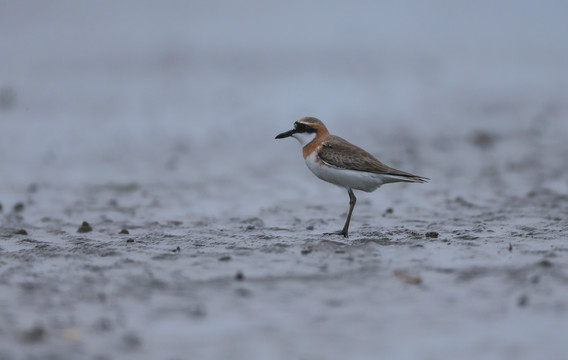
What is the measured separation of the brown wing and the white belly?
6cm

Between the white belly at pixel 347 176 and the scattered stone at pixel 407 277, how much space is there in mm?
2448

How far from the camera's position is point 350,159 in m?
7.53

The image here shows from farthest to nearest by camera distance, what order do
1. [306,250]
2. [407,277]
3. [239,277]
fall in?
[306,250], [239,277], [407,277]

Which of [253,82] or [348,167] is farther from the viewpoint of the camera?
[253,82]

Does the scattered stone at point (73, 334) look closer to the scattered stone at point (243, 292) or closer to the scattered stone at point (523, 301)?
the scattered stone at point (243, 292)

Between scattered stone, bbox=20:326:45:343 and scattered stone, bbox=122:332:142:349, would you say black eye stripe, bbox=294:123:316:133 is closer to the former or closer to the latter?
scattered stone, bbox=122:332:142:349

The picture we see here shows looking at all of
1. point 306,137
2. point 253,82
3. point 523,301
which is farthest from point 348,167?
point 253,82

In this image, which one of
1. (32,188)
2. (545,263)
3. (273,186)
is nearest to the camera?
(545,263)

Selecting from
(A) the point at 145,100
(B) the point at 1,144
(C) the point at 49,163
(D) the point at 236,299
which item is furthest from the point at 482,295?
(A) the point at 145,100

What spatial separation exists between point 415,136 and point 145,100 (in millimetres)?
6773

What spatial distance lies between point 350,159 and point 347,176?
19 cm

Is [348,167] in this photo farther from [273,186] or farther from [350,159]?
[273,186]

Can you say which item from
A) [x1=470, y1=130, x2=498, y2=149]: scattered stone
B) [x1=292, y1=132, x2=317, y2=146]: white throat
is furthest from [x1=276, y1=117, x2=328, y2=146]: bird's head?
[x1=470, y1=130, x2=498, y2=149]: scattered stone

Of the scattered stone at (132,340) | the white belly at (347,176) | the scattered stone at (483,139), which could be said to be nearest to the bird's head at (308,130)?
the white belly at (347,176)
